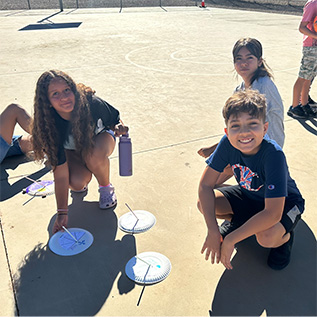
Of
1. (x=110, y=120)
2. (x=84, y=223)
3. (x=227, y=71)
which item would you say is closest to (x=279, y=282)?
(x=84, y=223)

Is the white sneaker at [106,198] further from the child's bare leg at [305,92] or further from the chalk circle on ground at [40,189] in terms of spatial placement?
the child's bare leg at [305,92]

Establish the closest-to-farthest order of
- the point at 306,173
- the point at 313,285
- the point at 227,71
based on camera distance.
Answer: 1. the point at 313,285
2. the point at 306,173
3. the point at 227,71

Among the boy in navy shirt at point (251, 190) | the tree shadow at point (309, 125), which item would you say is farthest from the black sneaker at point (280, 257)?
the tree shadow at point (309, 125)

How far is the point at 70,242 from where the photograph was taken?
2506 millimetres

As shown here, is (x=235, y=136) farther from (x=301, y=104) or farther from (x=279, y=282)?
(x=301, y=104)

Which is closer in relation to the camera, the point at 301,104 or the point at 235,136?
the point at 235,136

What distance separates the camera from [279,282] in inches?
84.4

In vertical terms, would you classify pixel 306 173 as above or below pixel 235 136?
below

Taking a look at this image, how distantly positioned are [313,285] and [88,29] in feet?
43.8

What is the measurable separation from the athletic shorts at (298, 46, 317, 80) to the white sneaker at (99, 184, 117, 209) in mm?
3393

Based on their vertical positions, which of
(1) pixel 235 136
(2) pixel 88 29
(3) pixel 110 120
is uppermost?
(1) pixel 235 136

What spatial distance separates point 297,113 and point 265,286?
10.8 ft

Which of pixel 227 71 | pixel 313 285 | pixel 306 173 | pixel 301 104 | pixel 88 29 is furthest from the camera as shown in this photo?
pixel 88 29

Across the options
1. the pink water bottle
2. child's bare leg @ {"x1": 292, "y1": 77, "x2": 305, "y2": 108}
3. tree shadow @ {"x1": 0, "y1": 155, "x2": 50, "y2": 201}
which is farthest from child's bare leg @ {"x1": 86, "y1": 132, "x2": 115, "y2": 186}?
child's bare leg @ {"x1": 292, "y1": 77, "x2": 305, "y2": 108}
